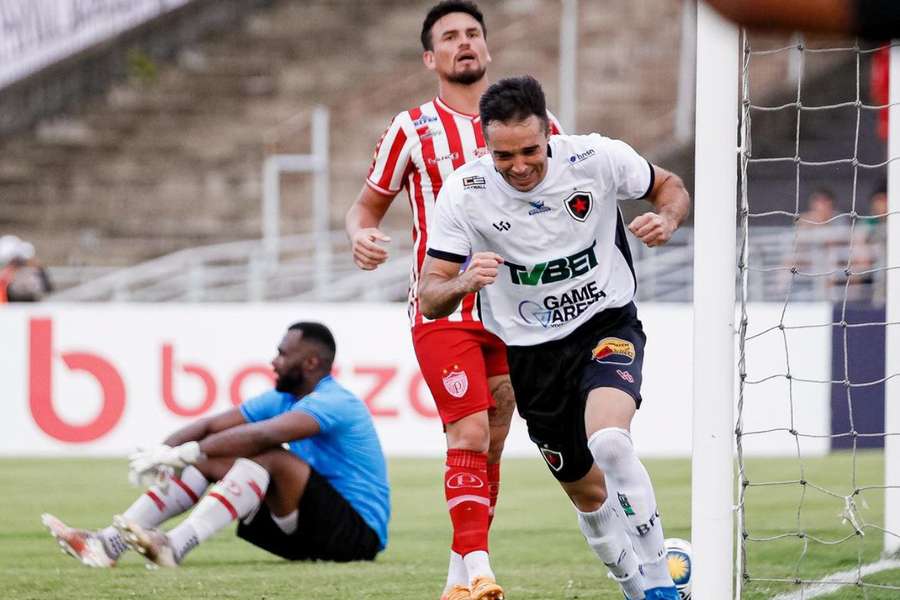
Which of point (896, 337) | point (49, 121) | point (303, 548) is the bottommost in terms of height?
point (303, 548)

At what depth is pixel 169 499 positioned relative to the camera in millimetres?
7047

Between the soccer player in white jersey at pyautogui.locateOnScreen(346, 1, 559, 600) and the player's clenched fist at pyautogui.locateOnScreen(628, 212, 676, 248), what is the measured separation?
3.28 ft

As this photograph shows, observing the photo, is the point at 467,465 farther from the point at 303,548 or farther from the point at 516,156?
the point at 303,548

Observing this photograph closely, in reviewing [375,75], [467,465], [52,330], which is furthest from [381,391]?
[375,75]

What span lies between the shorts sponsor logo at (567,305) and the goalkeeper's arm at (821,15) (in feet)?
9.86

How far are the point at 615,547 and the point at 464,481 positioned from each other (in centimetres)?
60

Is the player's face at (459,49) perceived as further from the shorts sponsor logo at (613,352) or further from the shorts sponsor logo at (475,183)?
the shorts sponsor logo at (613,352)

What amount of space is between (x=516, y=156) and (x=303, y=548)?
9.68ft

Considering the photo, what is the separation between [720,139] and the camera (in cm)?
464

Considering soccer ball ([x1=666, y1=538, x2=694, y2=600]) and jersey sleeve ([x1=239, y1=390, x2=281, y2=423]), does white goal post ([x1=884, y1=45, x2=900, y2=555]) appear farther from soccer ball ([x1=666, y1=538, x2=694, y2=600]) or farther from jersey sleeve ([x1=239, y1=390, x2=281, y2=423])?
jersey sleeve ([x1=239, y1=390, x2=281, y2=423])

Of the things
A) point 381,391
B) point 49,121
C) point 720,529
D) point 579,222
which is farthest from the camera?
point 49,121

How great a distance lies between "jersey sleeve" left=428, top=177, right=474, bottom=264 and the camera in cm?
499

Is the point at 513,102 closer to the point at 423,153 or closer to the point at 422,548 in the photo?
the point at 423,153

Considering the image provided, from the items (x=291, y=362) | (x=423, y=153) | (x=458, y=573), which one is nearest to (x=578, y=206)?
(x=423, y=153)
